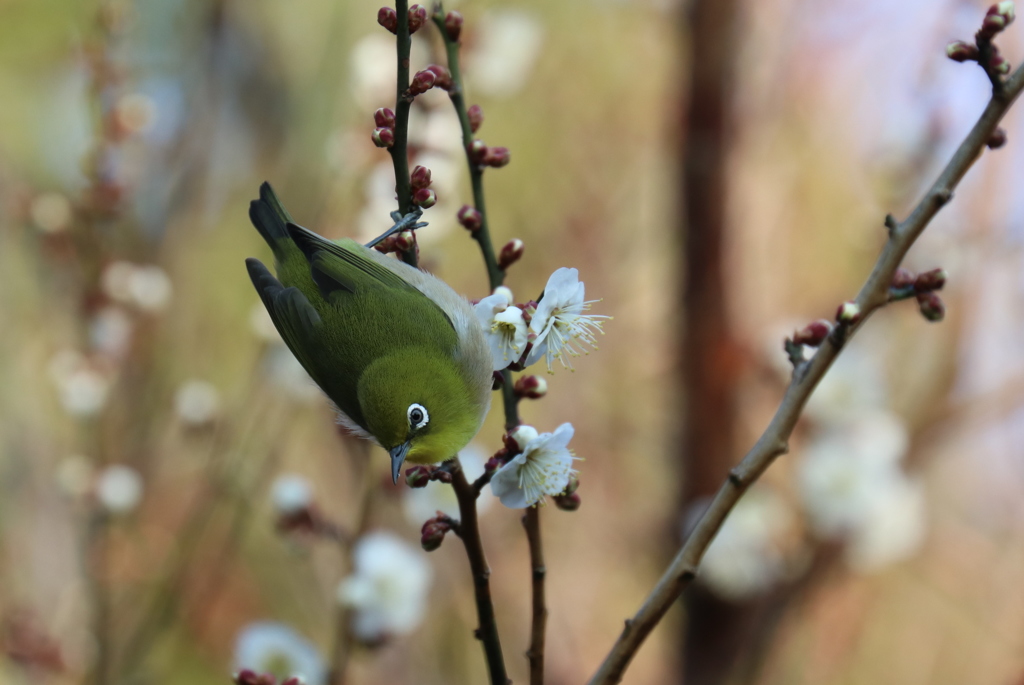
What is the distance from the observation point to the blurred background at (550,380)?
272cm

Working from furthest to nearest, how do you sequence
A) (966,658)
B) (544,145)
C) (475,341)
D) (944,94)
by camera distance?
1. (544,145)
2. (966,658)
3. (944,94)
4. (475,341)

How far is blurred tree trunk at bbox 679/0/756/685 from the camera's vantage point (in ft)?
13.1

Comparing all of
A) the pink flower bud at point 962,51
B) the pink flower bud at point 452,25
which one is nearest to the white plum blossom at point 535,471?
the pink flower bud at point 452,25

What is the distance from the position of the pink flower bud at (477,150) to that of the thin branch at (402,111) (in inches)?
5.3

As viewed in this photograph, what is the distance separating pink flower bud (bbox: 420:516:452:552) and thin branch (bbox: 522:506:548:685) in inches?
4.2

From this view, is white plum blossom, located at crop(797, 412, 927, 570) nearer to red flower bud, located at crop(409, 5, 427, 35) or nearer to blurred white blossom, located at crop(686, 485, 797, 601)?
blurred white blossom, located at crop(686, 485, 797, 601)

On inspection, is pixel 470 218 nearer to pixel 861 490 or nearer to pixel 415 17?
pixel 415 17

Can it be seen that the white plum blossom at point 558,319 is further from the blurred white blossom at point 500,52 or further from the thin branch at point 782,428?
the blurred white blossom at point 500,52

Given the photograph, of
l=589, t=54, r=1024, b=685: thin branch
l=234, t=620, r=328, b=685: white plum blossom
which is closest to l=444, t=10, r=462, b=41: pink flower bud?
l=589, t=54, r=1024, b=685: thin branch

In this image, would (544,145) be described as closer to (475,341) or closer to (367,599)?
(367,599)

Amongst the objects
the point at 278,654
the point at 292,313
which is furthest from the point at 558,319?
the point at 278,654

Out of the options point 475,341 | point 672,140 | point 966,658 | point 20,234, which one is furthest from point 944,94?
point 20,234

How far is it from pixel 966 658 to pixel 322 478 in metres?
3.97

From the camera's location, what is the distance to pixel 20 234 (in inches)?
132
